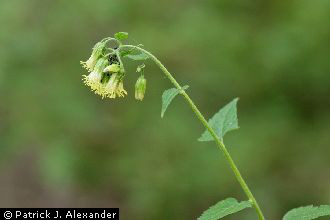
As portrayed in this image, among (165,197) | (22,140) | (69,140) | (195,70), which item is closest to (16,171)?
(22,140)

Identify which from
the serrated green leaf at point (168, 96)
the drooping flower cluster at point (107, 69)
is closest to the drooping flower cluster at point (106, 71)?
the drooping flower cluster at point (107, 69)

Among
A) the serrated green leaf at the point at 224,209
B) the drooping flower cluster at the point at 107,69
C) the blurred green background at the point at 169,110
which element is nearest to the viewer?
the serrated green leaf at the point at 224,209

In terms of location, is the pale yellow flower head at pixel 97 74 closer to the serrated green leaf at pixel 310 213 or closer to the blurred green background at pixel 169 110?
the serrated green leaf at pixel 310 213

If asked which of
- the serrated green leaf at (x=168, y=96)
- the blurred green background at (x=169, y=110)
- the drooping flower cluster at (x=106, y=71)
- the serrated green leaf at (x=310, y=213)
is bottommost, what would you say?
the serrated green leaf at (x=310, y=213)

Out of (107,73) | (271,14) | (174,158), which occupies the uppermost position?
(271,14)

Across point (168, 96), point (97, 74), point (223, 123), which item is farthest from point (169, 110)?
point (168, 96)

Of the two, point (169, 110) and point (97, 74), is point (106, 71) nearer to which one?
point (97, 74)

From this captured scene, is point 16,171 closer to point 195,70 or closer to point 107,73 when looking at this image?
point 195,70
